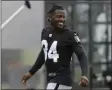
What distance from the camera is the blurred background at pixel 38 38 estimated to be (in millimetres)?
8891

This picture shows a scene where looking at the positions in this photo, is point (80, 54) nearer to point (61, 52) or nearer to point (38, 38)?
point (61, 52)

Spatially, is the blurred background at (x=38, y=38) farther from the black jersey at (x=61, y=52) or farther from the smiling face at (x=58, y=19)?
the smiling face at (x=58, y=19)

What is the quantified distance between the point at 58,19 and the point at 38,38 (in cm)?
399

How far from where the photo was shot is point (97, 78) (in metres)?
9.33

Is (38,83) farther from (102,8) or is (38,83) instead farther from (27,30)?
(102,8)

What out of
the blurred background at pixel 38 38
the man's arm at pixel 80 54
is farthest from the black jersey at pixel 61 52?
the blurred background at pixel 38 38

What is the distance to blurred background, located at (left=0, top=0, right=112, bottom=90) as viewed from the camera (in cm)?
889

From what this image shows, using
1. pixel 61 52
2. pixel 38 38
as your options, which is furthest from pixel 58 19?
pixel 38 38

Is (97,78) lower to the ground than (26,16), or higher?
lower

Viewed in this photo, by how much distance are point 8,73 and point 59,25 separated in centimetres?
419

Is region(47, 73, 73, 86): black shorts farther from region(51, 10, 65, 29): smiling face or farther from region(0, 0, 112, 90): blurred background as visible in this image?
region(0, 0, 112, 90): blurred background

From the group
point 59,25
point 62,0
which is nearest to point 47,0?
point 62,0

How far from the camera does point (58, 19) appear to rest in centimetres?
498

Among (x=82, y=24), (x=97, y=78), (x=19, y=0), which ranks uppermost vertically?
(x=19, y=0)
